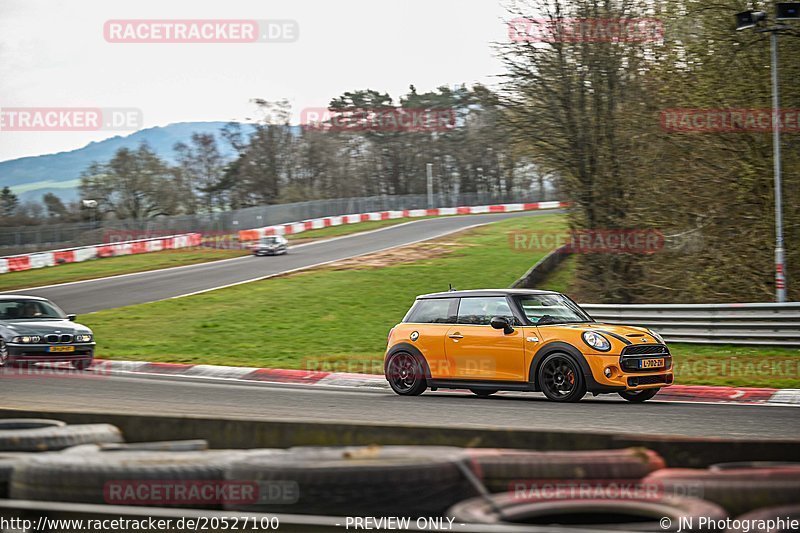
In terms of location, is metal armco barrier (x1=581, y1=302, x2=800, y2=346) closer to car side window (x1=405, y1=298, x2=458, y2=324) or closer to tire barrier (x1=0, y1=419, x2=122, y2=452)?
car side window (x1=405, y1=298, x2=458, y2=324)

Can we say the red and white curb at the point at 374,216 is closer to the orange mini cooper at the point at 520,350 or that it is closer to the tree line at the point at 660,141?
the tree line at the point at 660,141

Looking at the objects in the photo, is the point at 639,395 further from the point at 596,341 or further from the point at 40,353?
the point at 40,353

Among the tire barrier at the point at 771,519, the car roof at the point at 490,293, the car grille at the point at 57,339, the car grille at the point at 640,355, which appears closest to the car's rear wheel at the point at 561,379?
the car grille at the point at 640,355

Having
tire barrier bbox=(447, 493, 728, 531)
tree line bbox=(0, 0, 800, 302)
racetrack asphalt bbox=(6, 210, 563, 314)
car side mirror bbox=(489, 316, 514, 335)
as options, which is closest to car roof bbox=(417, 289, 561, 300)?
car side mirror bbox=(489, 316, 514, 335)

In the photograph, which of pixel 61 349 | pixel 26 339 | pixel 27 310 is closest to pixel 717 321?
pixel 61 349

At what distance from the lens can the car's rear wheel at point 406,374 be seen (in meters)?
13.1

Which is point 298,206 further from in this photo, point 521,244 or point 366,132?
point 366,132

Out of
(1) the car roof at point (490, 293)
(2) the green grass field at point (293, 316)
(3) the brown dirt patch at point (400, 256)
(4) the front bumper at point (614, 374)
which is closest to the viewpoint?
(4) the front bumper at point (614, 374)

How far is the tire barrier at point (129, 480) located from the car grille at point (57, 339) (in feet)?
37.9

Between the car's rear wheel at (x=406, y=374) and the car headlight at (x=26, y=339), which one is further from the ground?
the car headlight at (x=26, y=339)

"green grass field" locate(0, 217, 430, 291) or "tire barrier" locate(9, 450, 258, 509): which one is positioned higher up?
"tire barrier" locate(9, 450, 258, 509)

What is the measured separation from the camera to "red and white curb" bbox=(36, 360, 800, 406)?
41.5 feet

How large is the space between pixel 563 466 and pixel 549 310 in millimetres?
8169

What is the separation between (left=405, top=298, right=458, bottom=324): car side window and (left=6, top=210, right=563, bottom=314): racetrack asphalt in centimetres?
1603
